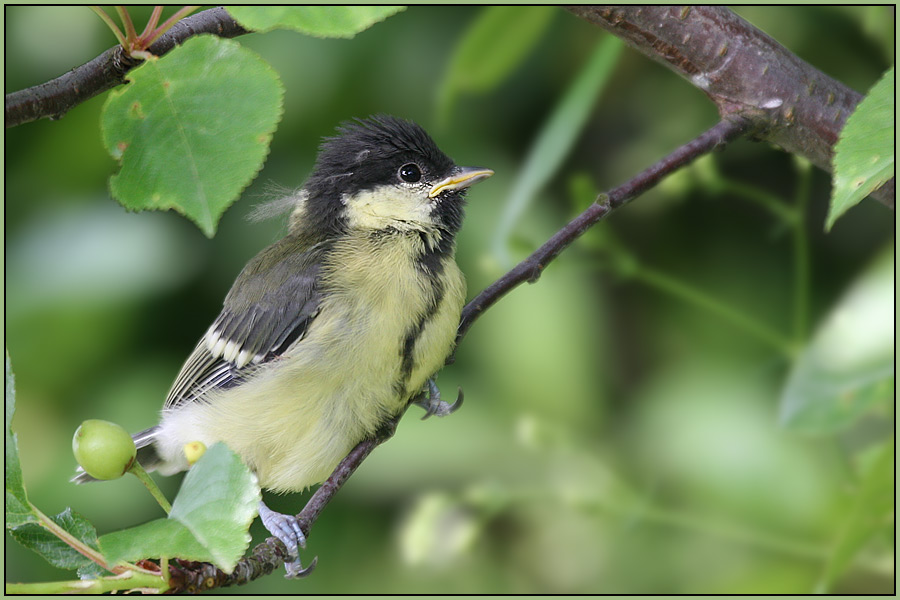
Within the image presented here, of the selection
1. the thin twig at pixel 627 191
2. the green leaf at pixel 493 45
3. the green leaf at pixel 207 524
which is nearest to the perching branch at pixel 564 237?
the thin twig at pixel 627 191

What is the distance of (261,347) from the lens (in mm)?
2016

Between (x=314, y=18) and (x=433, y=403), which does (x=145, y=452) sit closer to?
(x=433, y=403)

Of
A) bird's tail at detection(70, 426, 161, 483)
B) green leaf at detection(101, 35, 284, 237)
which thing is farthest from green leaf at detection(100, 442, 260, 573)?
bird's tail at detection(70, 426, 161, 483)

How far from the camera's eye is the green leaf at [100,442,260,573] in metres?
0.90

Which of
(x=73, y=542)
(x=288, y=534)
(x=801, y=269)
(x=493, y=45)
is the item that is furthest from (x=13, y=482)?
(x=801, y=269)

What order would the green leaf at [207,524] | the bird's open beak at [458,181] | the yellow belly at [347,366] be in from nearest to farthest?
the green leaf at [207,524] < the yellow belly at [347,366] < the bird's open beak at [458,181]

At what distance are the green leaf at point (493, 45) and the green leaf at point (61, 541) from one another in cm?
135

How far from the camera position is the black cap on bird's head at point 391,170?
2.09m

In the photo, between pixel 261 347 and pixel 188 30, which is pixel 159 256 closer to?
pixel 261 347

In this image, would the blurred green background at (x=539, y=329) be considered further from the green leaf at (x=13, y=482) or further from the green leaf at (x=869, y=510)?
the green leaf at (x=13, y=482)

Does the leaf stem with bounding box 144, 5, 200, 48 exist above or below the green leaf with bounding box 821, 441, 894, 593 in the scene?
above

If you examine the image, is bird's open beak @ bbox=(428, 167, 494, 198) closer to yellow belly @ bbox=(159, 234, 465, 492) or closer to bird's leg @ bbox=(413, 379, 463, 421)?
yellow belly @ bbox=(159, 234, 465, 492)

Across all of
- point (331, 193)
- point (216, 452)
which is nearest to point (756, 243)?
point (331, 193)

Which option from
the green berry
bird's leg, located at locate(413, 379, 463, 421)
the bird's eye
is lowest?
bird's leg, located at locate(413, 379, 463, 421)
